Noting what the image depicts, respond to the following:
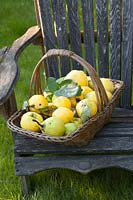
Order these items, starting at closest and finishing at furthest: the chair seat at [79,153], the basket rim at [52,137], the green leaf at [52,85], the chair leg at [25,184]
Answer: the basket rim at [52,137], the chair seat at [79,153], the green leaf at [52,85], the chair leg at [25,184]

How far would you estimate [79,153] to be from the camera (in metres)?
2.61

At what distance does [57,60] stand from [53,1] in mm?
363

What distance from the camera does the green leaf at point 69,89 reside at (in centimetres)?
260

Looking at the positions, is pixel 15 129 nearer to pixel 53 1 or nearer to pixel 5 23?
pixel 53 1

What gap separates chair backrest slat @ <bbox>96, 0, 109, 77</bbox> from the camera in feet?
9.57

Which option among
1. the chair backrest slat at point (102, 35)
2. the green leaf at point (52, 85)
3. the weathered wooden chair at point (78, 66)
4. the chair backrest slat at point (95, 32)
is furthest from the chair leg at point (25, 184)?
the chair backrest slat at point (102, 35)

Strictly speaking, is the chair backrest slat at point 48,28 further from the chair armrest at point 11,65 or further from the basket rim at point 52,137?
the basket rim at point 52,137

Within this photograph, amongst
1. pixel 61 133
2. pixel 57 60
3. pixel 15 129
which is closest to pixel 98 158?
pixel 61 133

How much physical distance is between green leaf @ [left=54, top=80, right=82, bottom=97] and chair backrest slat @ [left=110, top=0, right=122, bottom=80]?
47 cm

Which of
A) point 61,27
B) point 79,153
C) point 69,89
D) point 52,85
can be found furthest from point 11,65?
point 79,153

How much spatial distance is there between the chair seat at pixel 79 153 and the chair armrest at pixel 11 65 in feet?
1.05

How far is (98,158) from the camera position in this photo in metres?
2.61

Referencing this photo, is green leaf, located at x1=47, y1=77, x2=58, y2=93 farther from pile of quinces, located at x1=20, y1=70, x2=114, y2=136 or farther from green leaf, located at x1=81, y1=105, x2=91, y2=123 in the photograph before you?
green leaf, located at x1=81, y1=105, x2=91, y2=123

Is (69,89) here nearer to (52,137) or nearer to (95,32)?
(52,137)
